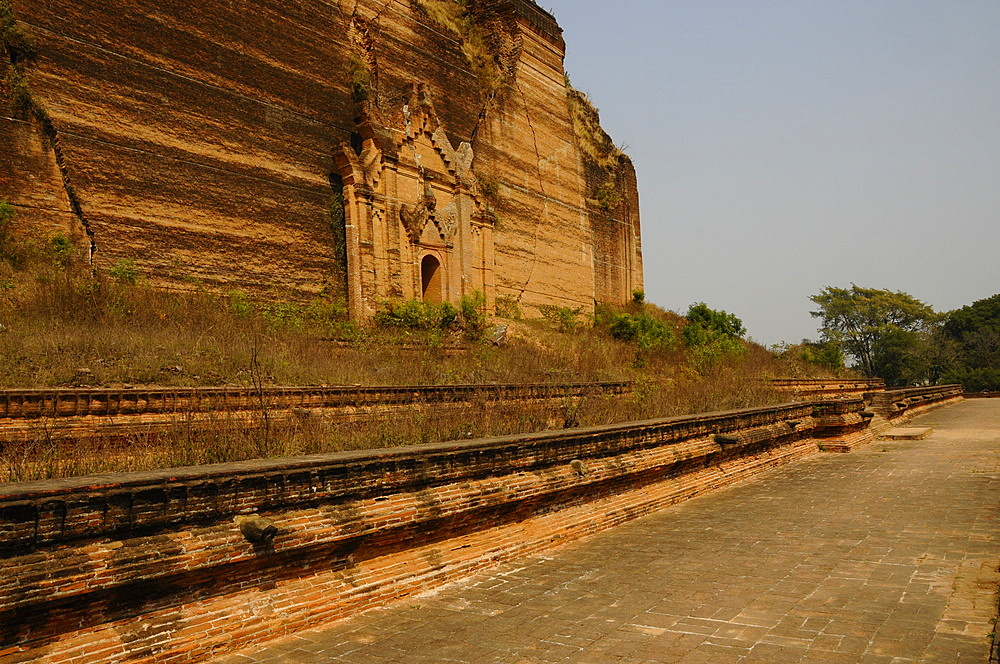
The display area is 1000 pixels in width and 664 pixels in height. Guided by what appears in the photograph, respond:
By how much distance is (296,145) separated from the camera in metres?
17.2

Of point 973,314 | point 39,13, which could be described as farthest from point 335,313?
point 973,314

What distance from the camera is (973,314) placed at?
53.6 meters

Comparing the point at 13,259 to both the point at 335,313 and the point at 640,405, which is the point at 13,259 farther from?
the point at 640,405

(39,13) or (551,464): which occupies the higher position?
(39,13)

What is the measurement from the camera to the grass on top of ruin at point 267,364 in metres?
5.71

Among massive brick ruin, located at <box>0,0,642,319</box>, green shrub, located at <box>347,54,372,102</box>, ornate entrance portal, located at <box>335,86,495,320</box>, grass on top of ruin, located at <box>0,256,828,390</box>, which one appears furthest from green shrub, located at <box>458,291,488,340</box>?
green shrub, located at <box>347,54,372,102</box>

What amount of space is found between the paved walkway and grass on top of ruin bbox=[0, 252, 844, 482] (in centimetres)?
169

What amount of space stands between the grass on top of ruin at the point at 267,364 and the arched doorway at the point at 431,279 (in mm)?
926

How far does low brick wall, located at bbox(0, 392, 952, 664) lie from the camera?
121 inches

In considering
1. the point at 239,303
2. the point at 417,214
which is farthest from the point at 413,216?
the point at 239,303

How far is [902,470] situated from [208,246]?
40.9 ft

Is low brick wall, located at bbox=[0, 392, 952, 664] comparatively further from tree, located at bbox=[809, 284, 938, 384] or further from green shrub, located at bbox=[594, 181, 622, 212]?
tree, located at bbox=[809, 284, 938, 384]

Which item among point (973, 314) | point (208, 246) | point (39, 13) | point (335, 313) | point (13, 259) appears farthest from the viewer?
point (973, 314)

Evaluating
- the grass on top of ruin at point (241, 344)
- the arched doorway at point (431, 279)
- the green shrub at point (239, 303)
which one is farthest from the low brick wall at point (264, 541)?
the arched doorway at point (431, 279)
